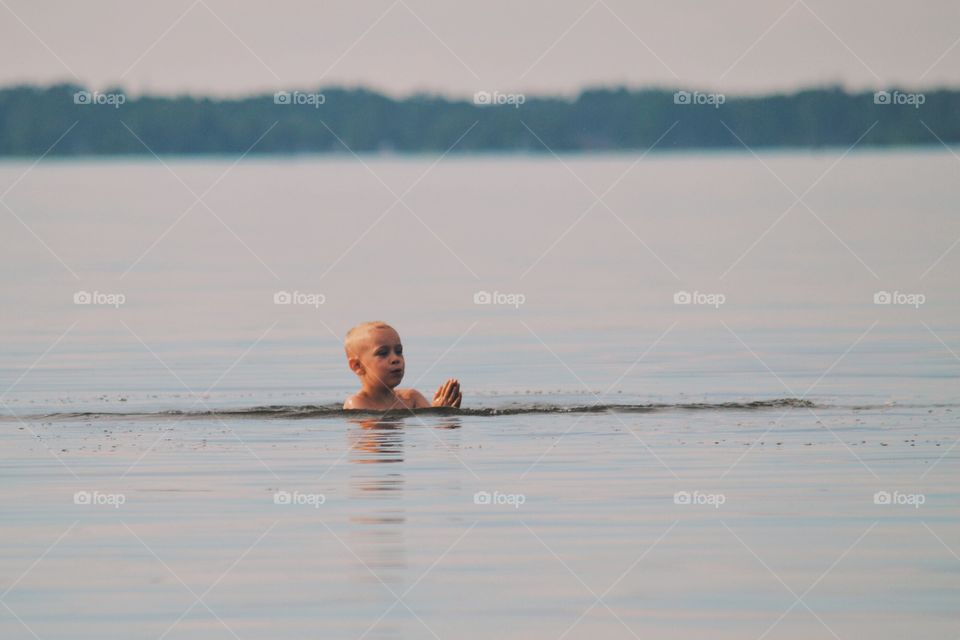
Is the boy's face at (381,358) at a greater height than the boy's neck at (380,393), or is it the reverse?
the boy's face at (381,358)

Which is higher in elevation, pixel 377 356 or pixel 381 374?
pixel 377 356

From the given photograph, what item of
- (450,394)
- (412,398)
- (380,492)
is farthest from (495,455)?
(412,398)

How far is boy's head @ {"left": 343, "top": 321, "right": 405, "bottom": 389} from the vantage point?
21.9 metres

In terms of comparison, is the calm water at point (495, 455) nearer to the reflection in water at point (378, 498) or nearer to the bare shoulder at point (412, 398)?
the reflection in water at point (378, 498)

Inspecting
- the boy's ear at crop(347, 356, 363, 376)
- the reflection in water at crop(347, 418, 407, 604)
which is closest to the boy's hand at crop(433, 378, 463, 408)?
the reflection in water at crop(347, 418, 407, 604)

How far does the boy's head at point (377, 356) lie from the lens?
2192 cm

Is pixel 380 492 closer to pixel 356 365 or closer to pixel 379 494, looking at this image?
pixel 379 494

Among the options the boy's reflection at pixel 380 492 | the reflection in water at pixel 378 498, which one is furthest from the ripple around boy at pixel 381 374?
the reflection in water at pixel 378 498

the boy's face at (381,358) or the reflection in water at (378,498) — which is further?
the boy's face at (381,358)

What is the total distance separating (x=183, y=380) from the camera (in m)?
24.4

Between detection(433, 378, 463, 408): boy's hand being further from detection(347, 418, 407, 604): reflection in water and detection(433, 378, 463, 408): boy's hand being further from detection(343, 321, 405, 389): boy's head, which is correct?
detection(343, 321, 405, 389): boy's head

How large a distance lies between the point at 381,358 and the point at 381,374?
0.17 metres

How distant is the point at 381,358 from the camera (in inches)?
864

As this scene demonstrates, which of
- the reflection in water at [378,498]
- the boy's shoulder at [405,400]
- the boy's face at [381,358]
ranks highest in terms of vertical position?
the boy's face at [381,358]
